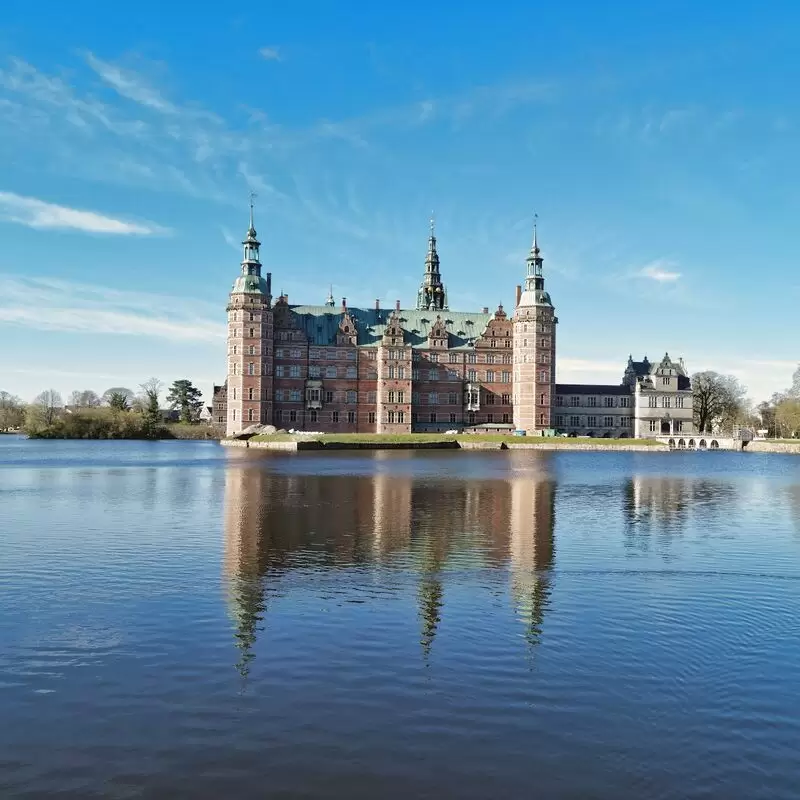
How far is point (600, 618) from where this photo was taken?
1470 cm

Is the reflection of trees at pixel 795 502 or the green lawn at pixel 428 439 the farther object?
the green lawn at pixel 428 439

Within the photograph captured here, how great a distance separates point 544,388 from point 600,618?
3577 inches

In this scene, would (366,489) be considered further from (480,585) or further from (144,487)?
(480,585)

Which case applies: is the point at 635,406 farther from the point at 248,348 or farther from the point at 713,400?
the point at 248,348

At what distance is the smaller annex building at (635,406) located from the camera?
11512 cm

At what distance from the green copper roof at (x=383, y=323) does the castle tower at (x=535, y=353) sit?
7.68 m

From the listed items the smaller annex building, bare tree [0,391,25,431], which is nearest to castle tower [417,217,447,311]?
the smaller annex building

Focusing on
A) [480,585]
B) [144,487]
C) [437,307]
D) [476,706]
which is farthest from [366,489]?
[437,307]

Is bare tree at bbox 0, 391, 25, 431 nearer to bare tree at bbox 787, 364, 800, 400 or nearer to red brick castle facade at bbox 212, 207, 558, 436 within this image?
red brick castle facade at bbox 212, 207, 558, 436

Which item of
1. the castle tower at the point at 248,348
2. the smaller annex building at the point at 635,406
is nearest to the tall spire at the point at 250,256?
the castle tower at the point at 248,348

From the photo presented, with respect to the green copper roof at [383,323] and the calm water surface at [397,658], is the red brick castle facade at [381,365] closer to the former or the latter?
the green copper roof at [383,323]

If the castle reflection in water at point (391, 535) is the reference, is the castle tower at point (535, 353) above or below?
above

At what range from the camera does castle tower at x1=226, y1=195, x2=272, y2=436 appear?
9812 cm

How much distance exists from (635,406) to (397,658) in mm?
109374
